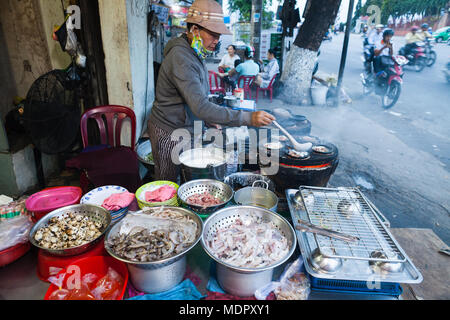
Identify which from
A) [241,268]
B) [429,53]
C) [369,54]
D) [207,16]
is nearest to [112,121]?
[207,16]

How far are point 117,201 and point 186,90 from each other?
1.09m

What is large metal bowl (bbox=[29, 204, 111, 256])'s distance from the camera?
1.58 metres

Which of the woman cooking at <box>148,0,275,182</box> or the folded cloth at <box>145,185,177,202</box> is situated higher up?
the woman cooking at <box>148,0,275,182</box>

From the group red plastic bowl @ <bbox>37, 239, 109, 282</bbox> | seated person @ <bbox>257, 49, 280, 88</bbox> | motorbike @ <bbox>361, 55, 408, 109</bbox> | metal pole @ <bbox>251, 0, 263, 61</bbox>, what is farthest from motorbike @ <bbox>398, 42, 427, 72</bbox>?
red plastic bowl @ <bbox>37, 239, 109, 282</bbox>

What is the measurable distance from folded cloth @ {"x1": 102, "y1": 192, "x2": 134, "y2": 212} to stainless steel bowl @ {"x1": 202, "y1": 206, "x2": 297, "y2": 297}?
0.71 meters

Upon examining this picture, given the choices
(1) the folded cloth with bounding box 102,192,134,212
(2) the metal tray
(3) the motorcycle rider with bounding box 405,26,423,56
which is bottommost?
(2) the metal tray

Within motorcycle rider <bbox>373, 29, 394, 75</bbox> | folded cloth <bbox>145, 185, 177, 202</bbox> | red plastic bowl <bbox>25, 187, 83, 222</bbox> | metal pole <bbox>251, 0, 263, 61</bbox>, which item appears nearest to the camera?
red plastic bowl <bbox>25, 187, 83, 222</bbox>

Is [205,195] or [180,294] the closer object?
[180,294]

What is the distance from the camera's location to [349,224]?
6.29 ft

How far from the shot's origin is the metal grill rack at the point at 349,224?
1.61m

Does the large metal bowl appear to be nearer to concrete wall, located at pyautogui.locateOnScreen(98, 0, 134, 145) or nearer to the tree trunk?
concrete wall, located at pyautogui.locateOnScreen(98, 0, 134, 145)

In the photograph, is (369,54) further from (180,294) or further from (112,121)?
(180,294)

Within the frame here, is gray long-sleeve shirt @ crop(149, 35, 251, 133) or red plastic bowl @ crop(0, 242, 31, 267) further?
A: gray long-sleeve shirt @ crop(149, 35, 251, 133)

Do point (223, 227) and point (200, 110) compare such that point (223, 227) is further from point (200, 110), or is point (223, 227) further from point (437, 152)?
point (437, 152)
